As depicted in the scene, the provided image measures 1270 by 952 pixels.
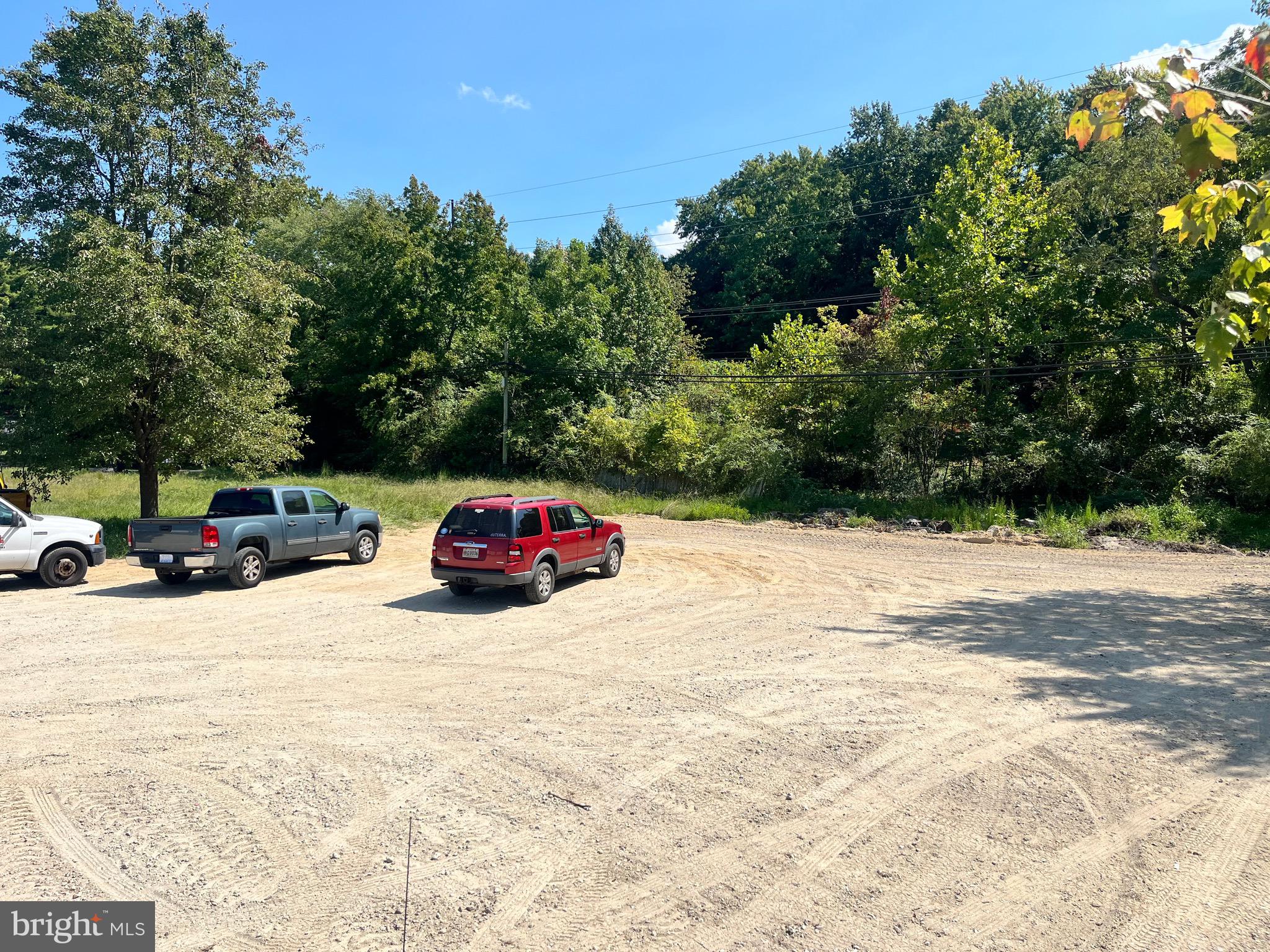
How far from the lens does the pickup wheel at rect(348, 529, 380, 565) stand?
663 inches

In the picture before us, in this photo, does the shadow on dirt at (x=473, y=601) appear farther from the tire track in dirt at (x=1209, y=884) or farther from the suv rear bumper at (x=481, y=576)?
the tire track in dirt at (x=1209, y=884)

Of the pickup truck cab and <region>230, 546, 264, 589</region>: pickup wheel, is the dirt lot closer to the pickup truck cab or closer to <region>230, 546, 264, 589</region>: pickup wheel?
<region>230, 546, 264, 589</region>: pickup wheel

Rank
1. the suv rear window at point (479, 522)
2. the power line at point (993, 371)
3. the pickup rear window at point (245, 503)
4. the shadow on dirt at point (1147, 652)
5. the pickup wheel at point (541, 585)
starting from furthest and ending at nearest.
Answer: the power line at point (993, 371)
the pickup rear window at point (245, 503)
the pickup wheel at point (541, 585)
the suv rear window at point (479, 522)
the shadow on dirt at point (1147, 652)

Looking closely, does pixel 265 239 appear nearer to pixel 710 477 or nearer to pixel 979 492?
pixel 710 477

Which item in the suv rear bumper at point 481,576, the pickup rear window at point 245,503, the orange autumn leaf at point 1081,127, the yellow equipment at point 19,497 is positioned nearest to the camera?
the orange autumn leaf at point 1081,127

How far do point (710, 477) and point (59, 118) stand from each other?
2374 cm

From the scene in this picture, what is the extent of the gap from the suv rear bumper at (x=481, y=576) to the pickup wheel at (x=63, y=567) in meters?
6.97

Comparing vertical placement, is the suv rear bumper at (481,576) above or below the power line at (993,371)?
below

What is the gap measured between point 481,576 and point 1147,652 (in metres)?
9.08

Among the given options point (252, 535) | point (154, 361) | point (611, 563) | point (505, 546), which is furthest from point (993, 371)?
point (154, 361)

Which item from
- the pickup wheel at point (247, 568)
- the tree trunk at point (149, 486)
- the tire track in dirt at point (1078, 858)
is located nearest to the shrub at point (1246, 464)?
the tire track in dirt at point (1078, 858)

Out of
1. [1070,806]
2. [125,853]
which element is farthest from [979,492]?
[125,853]

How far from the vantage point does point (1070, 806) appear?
5355mm

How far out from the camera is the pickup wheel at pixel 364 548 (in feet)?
55.3
